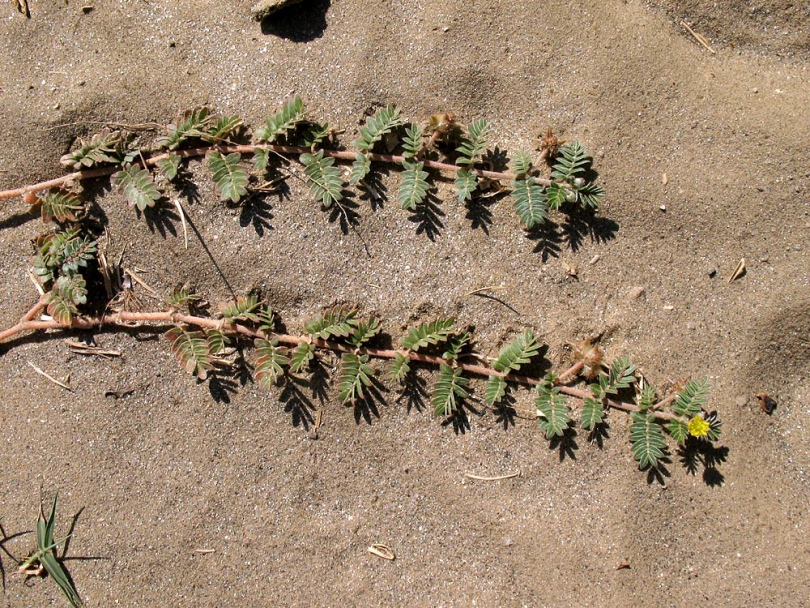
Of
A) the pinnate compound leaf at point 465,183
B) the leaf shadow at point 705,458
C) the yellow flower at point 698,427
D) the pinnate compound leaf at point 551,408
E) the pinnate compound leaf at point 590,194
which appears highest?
the pinnate compound leaf at point 465,183

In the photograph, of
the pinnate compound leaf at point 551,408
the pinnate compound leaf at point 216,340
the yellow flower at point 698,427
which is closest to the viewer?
the yellow flower at point 698,427

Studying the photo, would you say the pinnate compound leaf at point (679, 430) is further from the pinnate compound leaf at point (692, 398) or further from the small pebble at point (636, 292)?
the small pebble at point (636, 292)

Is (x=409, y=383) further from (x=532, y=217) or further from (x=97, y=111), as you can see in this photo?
(x=97, y=111)

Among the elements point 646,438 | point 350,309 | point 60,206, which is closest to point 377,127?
point 350,309

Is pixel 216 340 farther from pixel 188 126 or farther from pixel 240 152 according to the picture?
pixel 188 126

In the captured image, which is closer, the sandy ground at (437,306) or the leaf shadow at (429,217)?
the sandy ground at (437,306)

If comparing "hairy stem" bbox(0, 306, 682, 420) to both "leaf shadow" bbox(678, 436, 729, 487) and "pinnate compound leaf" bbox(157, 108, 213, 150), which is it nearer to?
"leaf shadow" bbox(678, 436, 729, 487)

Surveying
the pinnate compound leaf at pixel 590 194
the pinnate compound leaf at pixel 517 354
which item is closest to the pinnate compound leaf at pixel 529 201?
the pinnate compound leaf at pixel 590 194
